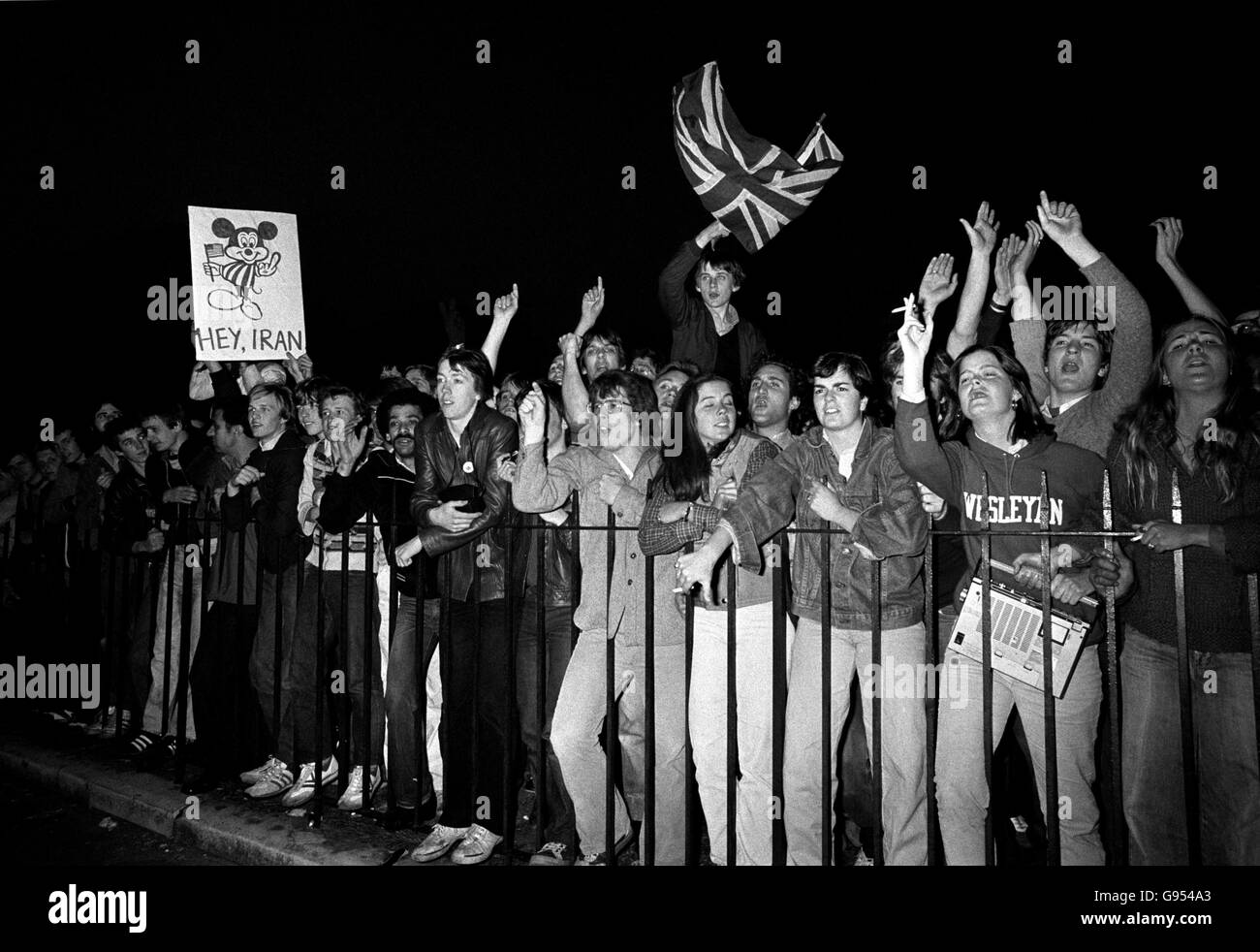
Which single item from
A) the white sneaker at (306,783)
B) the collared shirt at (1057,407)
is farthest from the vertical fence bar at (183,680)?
the collared shirt at (1057,407)

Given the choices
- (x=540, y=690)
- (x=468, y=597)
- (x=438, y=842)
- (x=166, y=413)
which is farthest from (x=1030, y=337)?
(x=166, y=413)

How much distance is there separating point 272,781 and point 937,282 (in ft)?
14.4

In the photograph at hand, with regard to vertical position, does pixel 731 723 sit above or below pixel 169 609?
below

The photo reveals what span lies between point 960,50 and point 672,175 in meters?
2.86

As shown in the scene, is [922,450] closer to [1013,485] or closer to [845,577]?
[1013,485]

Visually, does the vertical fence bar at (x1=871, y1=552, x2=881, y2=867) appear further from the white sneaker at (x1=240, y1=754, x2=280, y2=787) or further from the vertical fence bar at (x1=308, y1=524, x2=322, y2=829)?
the white sneaker at (x1=240, y1=754, x2=280, y2=787)

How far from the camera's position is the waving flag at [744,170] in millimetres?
6609

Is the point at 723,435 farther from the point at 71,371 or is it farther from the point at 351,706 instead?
the point at 71,371

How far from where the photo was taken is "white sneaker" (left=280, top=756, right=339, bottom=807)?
4.75m

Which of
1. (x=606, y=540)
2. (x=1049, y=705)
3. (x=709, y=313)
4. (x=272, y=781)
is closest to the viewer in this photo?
(x=1049, y=705)

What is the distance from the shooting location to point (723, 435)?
3994mm

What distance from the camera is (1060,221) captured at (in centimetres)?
417

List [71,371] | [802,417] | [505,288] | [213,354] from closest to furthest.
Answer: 1. [802,417]
2. [213,354]
3. [505,288]
4. [71,371]
